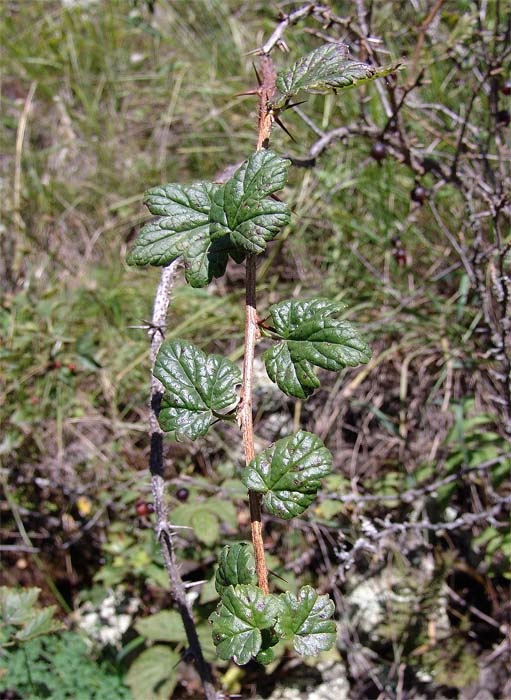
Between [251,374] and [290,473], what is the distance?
0.18 m

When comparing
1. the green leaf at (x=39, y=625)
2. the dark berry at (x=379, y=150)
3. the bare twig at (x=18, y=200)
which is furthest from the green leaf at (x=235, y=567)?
the bare twig at (x=18, y=200)

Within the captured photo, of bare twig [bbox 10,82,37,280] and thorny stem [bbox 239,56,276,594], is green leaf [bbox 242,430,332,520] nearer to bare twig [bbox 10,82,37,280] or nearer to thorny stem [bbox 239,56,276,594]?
thorny stem [bbox 239,56,276,594]

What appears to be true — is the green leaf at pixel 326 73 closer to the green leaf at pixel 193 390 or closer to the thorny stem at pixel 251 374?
the thorny stem at pixel 251 374

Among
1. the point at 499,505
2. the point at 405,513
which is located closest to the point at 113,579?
the point at 405,513

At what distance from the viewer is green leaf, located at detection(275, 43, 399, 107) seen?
39.5 inches

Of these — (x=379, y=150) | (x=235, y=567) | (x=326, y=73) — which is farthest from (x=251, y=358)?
(x=379, y=150)

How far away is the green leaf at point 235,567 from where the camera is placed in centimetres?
96

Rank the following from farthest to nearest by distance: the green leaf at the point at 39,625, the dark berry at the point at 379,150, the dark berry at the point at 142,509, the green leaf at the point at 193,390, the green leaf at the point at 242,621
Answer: the dark berry at the point at 142,509
the dark berry at the point at 379,150
the green leaf at the point at 39,625
the green leaf at the point at 193,390
the green leaf at the point at 242,621

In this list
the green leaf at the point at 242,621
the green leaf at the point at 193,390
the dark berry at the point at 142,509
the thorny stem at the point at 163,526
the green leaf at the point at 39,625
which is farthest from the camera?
the dark berry at the point at 142,509

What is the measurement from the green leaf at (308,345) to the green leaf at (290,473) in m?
0.08

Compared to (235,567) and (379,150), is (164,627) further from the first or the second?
(379,150)

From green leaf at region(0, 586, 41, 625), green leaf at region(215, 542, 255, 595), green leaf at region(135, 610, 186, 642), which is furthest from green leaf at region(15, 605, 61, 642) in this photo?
green leaf at region(215, 542, 255, 595)

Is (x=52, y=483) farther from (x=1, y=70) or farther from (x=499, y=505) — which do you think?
(x=1, y=70)

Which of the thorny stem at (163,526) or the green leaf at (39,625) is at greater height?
the thorny stem at (163,526)
